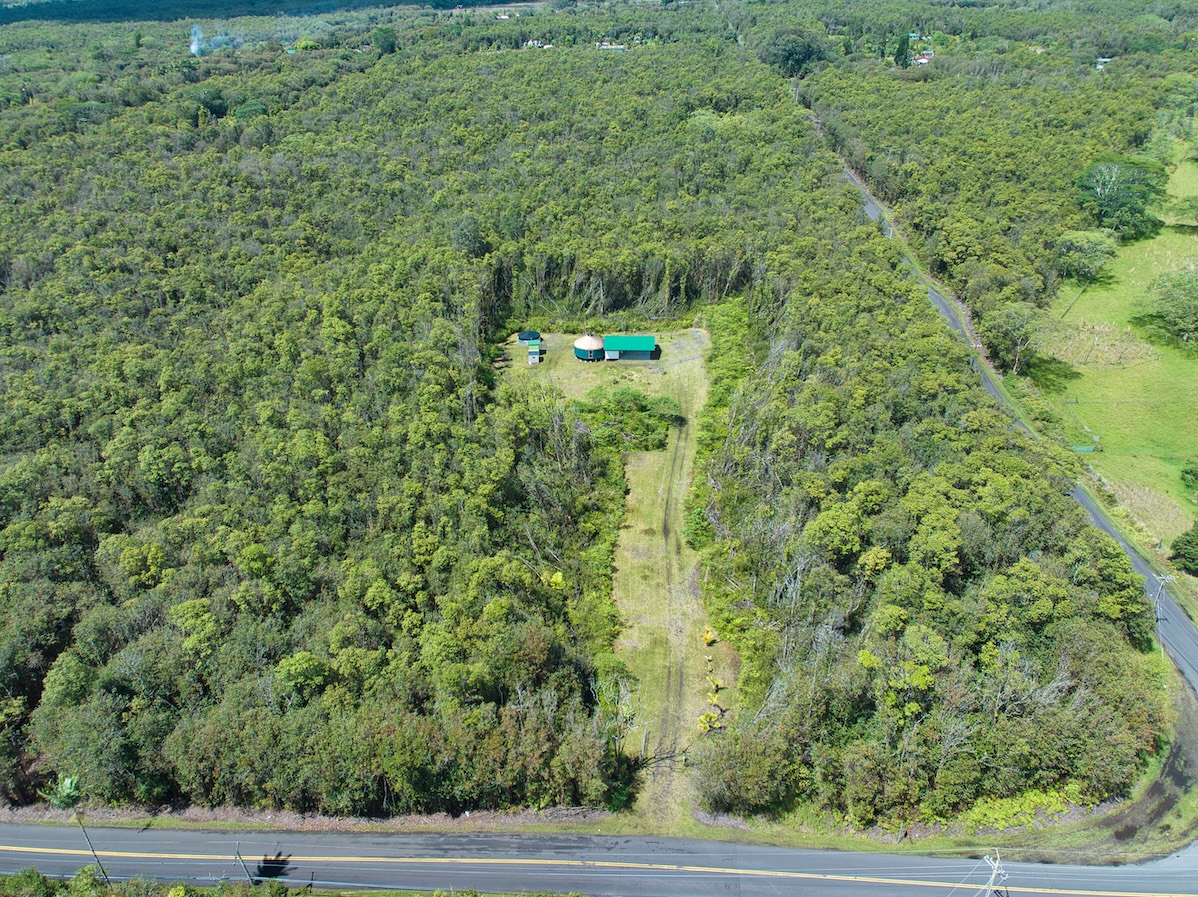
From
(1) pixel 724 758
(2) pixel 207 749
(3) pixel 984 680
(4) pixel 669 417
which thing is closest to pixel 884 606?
(3) pixel 984 680

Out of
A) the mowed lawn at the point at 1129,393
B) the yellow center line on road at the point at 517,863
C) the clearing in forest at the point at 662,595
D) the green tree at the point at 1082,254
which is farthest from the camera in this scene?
the green tree at the point at 1082,254

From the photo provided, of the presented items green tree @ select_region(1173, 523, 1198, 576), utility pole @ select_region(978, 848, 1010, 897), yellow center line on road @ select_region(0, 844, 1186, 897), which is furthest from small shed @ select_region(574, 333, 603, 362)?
utility pole @ select_region(978, 848, 1010, 897)

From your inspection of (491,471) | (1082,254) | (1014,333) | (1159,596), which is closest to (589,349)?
(491,471)

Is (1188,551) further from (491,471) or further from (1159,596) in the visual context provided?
(491,471)

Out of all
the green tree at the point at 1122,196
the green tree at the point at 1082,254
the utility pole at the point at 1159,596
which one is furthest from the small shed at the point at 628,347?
the green tree at the point at 1122,196

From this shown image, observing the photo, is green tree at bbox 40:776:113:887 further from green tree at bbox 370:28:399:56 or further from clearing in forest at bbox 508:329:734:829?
green tree at bbox 370:28:399:56

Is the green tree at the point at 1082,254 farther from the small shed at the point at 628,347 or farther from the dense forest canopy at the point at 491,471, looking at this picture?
the small shed at the point at 628,347

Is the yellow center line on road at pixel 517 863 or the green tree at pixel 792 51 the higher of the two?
the green tree at pixel 792 51
